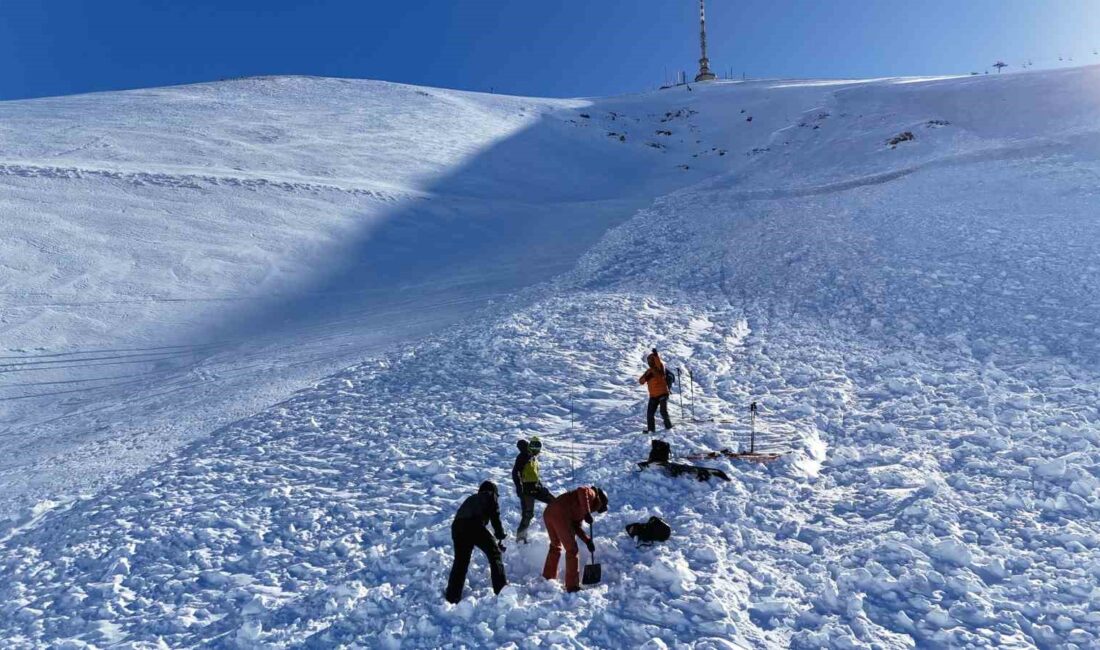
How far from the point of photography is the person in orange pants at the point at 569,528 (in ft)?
23.1

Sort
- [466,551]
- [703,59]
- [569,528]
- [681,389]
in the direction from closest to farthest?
1. [466,551]
2. [569,528]
3. [681,389]
4. [703,59]

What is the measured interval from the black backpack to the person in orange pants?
912 mm

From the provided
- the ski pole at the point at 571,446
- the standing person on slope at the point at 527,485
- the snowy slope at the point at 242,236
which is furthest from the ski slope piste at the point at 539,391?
the standing person on slope at the point at 527,485

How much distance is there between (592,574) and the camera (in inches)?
282

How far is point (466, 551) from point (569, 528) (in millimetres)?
1115

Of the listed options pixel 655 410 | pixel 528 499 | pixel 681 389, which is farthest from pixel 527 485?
pixel 681 389

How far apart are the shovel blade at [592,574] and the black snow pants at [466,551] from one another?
2.91 feet

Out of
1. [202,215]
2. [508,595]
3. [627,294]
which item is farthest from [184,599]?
[202,215]

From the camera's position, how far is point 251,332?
1792 cm

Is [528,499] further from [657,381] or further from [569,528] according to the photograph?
[657,381]

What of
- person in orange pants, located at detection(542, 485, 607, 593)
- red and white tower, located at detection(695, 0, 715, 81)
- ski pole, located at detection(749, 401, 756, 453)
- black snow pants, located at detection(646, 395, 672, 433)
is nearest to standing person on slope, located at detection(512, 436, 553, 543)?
person in orange pants, located at detection(542, 485, 607, 593)

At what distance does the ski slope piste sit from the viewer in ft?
23.1

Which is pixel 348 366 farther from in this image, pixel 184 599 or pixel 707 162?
pixel 707 162

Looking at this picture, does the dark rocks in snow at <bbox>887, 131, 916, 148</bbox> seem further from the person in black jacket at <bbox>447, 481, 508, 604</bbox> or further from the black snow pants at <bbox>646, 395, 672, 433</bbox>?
the person in black jacket at <bbox>447, 481, 508, 604</bbox>
